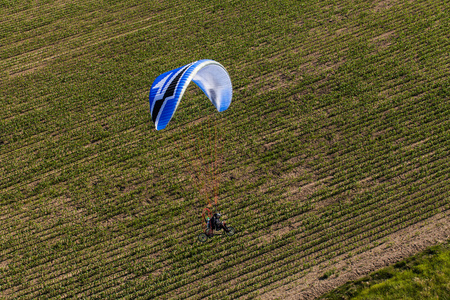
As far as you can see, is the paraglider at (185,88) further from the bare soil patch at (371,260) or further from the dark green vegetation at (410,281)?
the dark green vegetation at (410,281)

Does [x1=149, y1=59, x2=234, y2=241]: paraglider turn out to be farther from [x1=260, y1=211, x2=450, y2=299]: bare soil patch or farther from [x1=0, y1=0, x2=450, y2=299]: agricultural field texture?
[x1=260, y1=211, x2=450, y2=299]: bare soil patch

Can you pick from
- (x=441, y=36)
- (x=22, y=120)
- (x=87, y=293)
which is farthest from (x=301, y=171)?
(x=22, y=120)

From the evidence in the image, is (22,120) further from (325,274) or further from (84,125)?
(325,274)

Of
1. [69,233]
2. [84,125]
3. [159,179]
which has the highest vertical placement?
[84,125]

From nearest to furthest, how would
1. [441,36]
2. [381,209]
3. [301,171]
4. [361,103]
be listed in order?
[381,209], [301,171], [361,103], [441,36]

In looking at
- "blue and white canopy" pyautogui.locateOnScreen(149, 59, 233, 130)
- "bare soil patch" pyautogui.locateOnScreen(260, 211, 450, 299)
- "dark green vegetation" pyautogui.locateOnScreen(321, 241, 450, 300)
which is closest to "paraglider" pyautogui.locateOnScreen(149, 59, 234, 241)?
"blue and white canopy" pyautogui.locateOnScreen(149, 59, 233, 130)

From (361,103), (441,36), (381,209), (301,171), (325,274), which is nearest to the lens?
(325,274)

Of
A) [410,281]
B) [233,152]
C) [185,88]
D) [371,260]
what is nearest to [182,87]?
[185,88]
